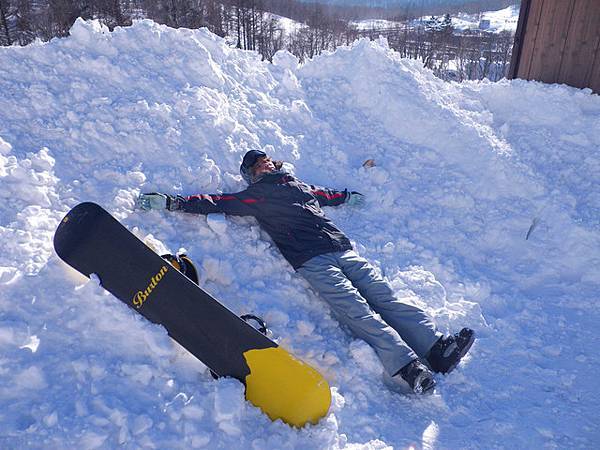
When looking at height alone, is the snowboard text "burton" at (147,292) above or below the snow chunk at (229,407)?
above

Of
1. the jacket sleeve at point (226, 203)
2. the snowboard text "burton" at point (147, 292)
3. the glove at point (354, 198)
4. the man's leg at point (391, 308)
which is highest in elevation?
the jacket sleeve at point (226, 203)

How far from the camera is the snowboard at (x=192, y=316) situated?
2.73 metres

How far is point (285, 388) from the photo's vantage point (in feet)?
8.95

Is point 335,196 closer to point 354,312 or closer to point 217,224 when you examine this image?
point 217,224

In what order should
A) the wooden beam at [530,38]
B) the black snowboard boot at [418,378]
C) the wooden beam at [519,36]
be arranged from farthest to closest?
the wooden beam at [519,36], the wooden beam at [530,38], the black snowboard boot at [418,378]

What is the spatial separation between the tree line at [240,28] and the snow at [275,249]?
298 centimetres

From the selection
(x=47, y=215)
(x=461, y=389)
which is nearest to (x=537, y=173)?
(x=461, y=389)

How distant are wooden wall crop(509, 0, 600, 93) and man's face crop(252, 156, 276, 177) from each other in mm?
7149

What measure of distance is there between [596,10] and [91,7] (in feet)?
63.9

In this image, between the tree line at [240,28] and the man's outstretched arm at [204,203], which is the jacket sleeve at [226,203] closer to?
the man's outstretched arm at [204,203]

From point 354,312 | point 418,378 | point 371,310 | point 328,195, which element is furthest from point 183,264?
point 328,195

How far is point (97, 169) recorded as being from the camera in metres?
4.13

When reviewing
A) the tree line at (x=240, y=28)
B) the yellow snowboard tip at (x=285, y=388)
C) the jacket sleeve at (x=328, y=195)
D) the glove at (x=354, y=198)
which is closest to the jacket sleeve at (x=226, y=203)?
the jacket sleeve at (x=328, y=195)

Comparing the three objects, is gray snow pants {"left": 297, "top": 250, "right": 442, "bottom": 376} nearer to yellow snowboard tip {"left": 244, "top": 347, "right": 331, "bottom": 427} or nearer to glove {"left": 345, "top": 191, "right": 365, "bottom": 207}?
yellow snowboard tip {"left": 244, "top": 347, "right": 331, "bottom": 427}
